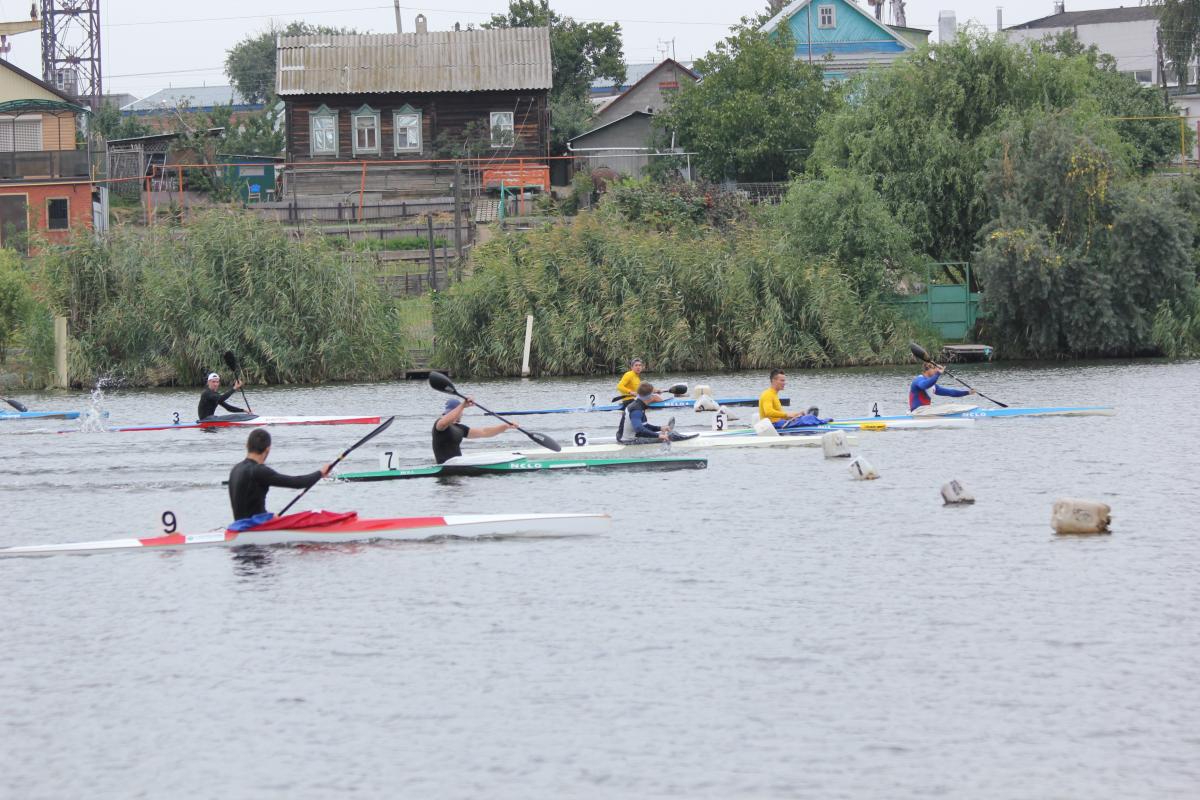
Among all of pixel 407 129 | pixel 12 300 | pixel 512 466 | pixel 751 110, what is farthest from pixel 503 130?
pixel 512 466

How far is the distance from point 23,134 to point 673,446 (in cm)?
4569

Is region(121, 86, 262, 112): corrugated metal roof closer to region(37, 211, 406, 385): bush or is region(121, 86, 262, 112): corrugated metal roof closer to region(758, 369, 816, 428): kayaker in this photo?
region(37, 211, 406, 385): bush

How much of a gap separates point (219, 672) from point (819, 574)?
6.80 meters

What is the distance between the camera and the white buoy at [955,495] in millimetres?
20938

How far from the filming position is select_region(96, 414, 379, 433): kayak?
31641mm

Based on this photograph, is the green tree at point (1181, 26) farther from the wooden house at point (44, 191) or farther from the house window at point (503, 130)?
the wooden house at point (44, 191)

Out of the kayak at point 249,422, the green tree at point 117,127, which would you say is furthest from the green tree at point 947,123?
the green tree at point 117,127

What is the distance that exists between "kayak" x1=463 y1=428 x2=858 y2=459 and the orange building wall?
36.0 meters

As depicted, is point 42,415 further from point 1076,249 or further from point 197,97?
point 197,97

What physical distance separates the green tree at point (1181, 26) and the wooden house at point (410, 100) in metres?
30.7

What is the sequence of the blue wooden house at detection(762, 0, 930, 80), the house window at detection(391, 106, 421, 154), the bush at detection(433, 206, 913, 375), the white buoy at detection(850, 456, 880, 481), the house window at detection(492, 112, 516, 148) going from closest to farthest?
the white buoy at detection(850, 456, 880, 481)
the bush at detection(433, 206, 913, 375)
the house window at detection(492, 112, 516, 148)
the house window at detection(391, 106, 421, 154)
the blue wooden house at detection(762, 0, 930, 80)

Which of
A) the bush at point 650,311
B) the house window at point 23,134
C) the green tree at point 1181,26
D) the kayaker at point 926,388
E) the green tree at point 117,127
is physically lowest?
the kayaker at point 926,388

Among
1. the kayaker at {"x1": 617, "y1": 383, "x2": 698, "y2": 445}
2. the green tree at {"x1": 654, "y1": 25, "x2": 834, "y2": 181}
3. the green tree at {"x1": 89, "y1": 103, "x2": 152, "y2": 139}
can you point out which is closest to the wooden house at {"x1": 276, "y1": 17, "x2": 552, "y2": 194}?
the green tree at {"x1": 654, "y1": 25, "x2": 834, "y2": 181}

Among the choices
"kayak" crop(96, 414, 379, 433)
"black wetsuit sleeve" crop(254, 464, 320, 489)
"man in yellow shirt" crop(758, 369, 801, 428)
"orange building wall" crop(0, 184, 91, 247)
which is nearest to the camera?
"black wetsuit sleeve" crop(254, 464, 320, 489)
